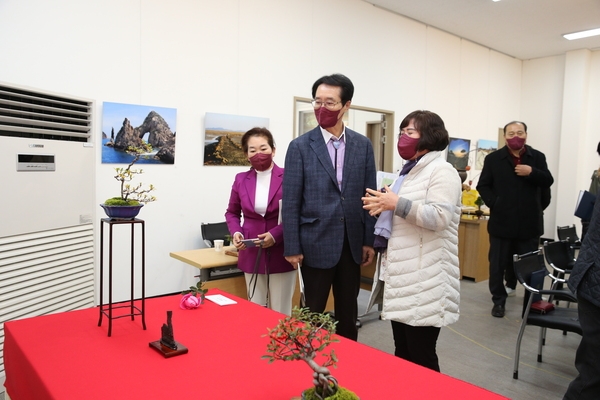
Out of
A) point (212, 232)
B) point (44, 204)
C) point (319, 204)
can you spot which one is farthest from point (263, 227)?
point (212, 232)

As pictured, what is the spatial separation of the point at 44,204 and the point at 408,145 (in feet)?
6.71

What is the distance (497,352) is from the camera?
339cm

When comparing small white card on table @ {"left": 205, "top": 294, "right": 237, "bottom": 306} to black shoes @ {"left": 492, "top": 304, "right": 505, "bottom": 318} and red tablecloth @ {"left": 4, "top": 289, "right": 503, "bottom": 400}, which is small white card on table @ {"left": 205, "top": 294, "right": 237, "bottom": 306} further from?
black shoes @ {"left": 492, "top": 304, "right": 505, "bottom": 318}

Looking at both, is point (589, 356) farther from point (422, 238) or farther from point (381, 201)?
point (381, 201)

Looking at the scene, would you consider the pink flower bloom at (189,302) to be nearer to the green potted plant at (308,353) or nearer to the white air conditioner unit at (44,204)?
the green potted plant at (308,353)

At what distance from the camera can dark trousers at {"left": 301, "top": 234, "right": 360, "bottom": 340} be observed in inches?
89.4

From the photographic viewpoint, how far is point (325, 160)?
7.43 ft

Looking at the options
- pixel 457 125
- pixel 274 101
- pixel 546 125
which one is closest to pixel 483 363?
pixel 274 101

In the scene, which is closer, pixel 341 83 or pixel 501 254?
pixel 341 83

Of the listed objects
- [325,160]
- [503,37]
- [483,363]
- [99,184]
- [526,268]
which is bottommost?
[483,363]

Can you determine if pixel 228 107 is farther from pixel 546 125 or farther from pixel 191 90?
pixel 546 125

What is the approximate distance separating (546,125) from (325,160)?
8.43 meters

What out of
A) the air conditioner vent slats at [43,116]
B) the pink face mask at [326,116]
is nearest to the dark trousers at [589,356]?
the pink face mask at [326,116]

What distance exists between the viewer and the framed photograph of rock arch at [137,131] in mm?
4062
